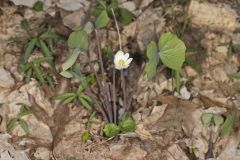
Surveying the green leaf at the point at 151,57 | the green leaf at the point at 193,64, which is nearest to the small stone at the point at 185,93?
the green leaf at the point at 193,64

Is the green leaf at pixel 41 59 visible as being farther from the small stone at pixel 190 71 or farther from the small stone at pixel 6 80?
the small stone at pixel 190 71

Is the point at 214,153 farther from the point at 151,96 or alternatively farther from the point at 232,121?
the point at 151,96

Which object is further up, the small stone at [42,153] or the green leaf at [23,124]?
the green leaf at [23,124]

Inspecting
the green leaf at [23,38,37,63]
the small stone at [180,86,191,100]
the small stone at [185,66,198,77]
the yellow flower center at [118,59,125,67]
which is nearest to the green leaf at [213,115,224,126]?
the small stone at [180,86,191,100]

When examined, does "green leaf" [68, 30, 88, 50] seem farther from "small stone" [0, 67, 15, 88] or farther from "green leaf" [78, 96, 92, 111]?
"small stone" [0, 67, 15, 88]

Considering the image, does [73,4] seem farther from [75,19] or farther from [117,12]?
[117,12]

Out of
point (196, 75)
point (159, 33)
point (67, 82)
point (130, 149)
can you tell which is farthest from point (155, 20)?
point (130, 149)
